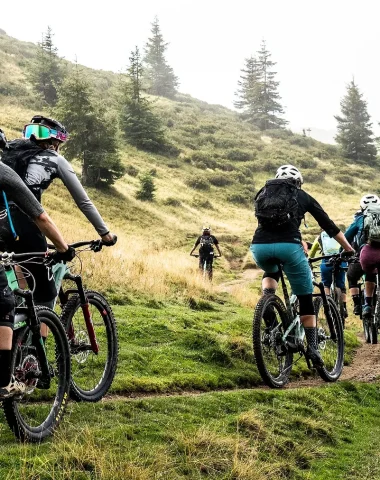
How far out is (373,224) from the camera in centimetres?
933

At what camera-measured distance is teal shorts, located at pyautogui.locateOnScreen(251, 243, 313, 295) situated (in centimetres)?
657

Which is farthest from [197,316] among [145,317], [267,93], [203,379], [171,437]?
[267,93]

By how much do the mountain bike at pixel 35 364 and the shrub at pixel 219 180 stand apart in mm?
44545

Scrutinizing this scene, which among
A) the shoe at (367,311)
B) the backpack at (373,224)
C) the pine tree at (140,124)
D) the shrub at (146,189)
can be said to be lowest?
the shoe at (367,311)

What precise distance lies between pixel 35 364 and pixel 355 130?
7223 centimetres

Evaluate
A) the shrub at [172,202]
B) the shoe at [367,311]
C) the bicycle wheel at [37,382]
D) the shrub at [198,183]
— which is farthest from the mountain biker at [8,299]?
the shrub at [198,183]

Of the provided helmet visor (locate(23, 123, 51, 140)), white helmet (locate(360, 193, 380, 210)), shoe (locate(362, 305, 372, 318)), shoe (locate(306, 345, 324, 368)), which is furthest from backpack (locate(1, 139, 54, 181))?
shoe (locate(362, 305, 372, 318))

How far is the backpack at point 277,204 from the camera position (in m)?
6.50

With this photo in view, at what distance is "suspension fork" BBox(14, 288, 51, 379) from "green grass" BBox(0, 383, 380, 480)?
490 mm

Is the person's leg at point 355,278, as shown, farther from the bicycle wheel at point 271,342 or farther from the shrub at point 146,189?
the shrub at point 146,189

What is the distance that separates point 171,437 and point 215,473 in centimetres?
54

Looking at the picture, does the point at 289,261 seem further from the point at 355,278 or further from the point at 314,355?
the point at 355,278

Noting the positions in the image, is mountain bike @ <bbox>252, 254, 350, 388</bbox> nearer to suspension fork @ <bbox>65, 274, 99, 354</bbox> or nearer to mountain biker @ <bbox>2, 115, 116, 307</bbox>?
suspension fork @ <bbox>65, 274, 99, 354</bbox>

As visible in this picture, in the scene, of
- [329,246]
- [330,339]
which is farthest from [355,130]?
[330,339]
